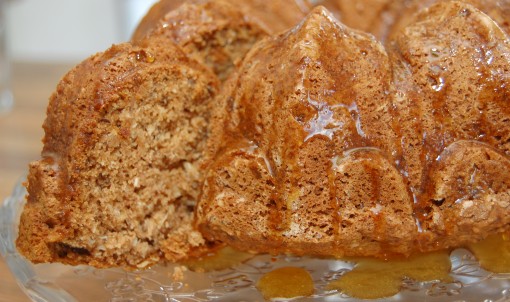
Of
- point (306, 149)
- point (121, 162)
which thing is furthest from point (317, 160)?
point (121, 162)

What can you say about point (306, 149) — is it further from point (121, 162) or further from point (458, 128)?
point (121, 162)

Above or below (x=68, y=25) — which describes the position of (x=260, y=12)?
below

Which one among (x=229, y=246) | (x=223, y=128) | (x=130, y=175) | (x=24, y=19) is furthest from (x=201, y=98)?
(x=24, y=19)

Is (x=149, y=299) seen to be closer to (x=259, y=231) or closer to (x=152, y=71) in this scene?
(x=259, y=231)

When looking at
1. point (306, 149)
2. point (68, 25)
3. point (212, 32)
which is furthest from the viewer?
point (68, 25)

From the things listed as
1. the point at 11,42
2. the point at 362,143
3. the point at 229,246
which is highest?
the point at 11,42

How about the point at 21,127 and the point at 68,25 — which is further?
the point at 68,25

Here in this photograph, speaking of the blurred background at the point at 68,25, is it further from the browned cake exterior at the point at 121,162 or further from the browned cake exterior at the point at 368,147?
the browned cake exterior at the point at 368,147
